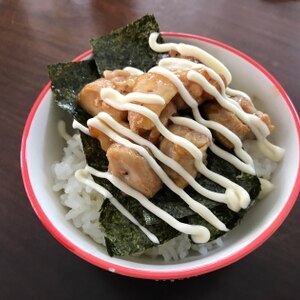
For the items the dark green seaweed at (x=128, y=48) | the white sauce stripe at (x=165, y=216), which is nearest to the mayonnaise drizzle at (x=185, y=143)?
the white sauce stripe at (x=165, y=216)

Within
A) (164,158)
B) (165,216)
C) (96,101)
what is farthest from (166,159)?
(96,101)

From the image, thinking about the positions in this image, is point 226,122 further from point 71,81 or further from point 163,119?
point 71,81

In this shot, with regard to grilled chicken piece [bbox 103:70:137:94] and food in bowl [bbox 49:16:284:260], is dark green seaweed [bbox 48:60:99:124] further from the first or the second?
grilled chicken piece [bbox 103:70:137:94]

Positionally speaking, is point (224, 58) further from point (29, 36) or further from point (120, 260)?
point (29, 36)

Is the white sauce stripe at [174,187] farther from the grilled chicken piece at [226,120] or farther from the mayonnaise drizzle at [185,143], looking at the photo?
the grilled chicken piece at [226,120]

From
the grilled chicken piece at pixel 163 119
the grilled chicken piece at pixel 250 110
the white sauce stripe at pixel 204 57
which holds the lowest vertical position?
the grilled chicken piece at pixel 163 119

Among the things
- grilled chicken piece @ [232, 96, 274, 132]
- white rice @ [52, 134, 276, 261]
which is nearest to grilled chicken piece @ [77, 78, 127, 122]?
white rice @ [52, 134, 276, 261]

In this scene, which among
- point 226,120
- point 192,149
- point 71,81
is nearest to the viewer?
point 192,149
